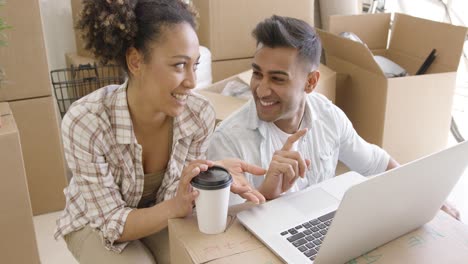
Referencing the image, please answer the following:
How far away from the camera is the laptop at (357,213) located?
724 mm

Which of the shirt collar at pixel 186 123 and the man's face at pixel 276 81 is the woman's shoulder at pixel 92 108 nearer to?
the shirt collar at pixel 186 123

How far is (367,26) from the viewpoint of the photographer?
8.02 ft

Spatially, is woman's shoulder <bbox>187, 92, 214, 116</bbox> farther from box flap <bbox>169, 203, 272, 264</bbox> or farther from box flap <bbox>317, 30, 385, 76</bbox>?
box flap <bbox>317, 30, 385, 76</bbox>

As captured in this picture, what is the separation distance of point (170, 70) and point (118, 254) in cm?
50

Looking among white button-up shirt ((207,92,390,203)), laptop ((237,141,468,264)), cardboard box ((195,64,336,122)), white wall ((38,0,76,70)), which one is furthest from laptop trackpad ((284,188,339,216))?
white wall ((38,0,76,70))

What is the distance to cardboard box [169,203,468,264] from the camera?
31.6 inches

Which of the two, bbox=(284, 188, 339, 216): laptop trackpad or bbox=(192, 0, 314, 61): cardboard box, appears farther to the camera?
bbox=(192, 0, 314, 61): cardboard box

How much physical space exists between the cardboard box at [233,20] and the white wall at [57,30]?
0.77 m

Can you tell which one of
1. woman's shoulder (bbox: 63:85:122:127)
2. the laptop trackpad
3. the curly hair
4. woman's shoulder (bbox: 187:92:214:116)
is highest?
the curly hair

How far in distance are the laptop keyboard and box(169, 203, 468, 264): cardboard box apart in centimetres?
5

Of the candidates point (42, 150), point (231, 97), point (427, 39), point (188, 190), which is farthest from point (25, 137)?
point (427, 39)

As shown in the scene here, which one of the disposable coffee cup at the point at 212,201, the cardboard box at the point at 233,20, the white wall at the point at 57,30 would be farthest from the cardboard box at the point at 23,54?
the disposable coffee cup at the point at 212,201

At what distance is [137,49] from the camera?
4.04 ft

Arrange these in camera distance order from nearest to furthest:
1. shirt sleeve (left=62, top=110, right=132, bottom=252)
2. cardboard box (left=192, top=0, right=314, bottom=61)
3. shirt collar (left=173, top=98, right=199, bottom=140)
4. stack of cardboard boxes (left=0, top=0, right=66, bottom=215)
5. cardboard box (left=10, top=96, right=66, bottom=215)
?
shirt sleeve (left=62, top=110, right=132, bottom=252), shirt collar (left=173, top=98, right=199, bottom=140), stack of cardboard boxes (left=0, top=0, right=66, bottom=215), cardboard box (left=10, top=96, right=66, bottom=215), cardboard box (left=192, top=0, right=314, bottom=61)
